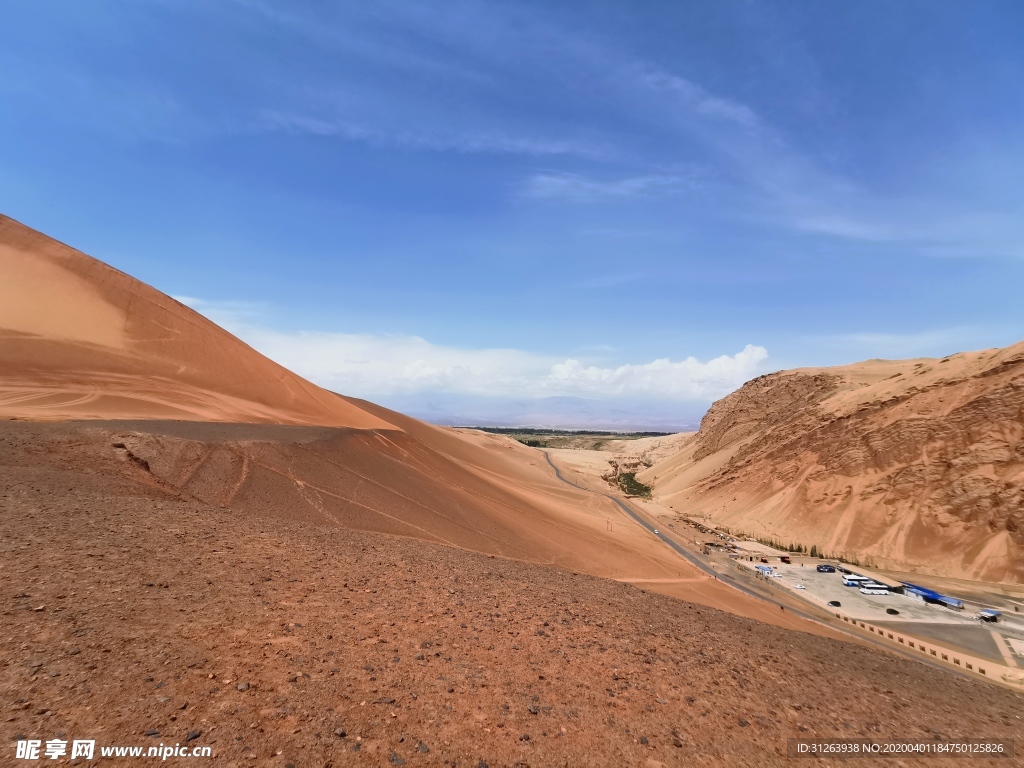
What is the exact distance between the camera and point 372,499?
52.7 ft

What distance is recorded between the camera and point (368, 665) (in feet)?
17.9

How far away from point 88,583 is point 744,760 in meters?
7.26

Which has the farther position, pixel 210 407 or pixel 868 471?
pixel 868 471

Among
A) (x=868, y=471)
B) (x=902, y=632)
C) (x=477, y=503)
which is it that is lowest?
(x=902, y=632)

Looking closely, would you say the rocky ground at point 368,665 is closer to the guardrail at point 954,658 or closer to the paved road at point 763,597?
the paved road at point 763,597

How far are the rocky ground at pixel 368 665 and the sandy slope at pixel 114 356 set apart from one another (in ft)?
37.5

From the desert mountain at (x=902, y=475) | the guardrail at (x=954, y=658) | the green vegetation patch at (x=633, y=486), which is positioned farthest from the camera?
the green vegetation patch at (x=633, y=486)

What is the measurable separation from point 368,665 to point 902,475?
37.9 m

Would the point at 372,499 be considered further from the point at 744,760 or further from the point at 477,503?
the point at 744,760

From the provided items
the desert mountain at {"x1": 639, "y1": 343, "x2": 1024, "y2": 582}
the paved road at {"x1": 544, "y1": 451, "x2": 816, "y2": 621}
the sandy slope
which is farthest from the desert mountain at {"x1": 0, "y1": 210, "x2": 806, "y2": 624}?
the desert mountain at {"x1": 639, "y1": 343, "x2": 1024, "y2": 582}

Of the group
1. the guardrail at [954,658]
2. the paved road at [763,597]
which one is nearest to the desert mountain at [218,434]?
the paved road at [763,597]

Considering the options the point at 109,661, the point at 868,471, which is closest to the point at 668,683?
the point at 109,661

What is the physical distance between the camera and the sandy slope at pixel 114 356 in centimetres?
1925

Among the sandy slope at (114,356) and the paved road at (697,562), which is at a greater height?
the sandy slope at (114,356)
